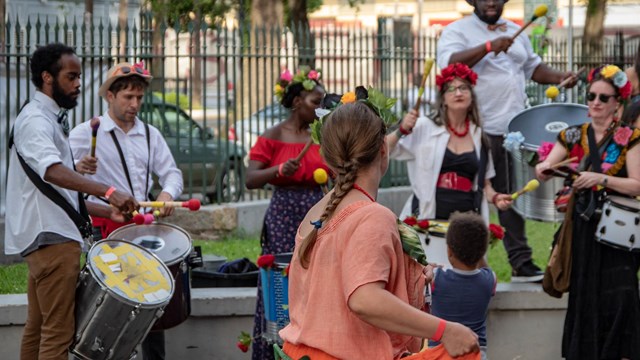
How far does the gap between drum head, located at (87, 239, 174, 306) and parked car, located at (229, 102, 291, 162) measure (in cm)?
573

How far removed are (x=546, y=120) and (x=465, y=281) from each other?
5.98ft

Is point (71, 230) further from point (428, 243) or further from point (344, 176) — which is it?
point (344, 176)

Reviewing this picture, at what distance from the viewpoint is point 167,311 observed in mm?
6559

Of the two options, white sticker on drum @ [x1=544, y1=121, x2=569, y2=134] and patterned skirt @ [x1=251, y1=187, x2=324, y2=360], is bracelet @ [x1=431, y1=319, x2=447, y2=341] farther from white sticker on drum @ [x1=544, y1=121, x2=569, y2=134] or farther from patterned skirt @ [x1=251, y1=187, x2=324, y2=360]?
white sticker on drum @ [x1=544, y1=121, x2=569, y2=134]

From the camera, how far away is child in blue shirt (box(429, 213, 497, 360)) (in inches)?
250

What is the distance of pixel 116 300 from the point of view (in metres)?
5.96

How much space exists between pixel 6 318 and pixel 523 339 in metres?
3.22

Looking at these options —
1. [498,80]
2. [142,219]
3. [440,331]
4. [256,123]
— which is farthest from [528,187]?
[256,123]

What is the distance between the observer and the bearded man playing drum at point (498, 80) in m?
8.26

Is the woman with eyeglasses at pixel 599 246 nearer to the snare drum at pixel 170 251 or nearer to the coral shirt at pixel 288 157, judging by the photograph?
the coral shirt at pixel 288 157

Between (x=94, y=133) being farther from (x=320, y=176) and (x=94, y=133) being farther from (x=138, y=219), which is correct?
(x=320, y=176)

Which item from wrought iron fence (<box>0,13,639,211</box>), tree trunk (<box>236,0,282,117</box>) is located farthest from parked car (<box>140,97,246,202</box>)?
tree trunk (<box>236,0,282,117</box>)

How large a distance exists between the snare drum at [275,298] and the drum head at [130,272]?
1.89 ft

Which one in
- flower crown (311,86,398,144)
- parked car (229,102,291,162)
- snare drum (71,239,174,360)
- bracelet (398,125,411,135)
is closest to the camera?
flower crown (311,86,398,144)
